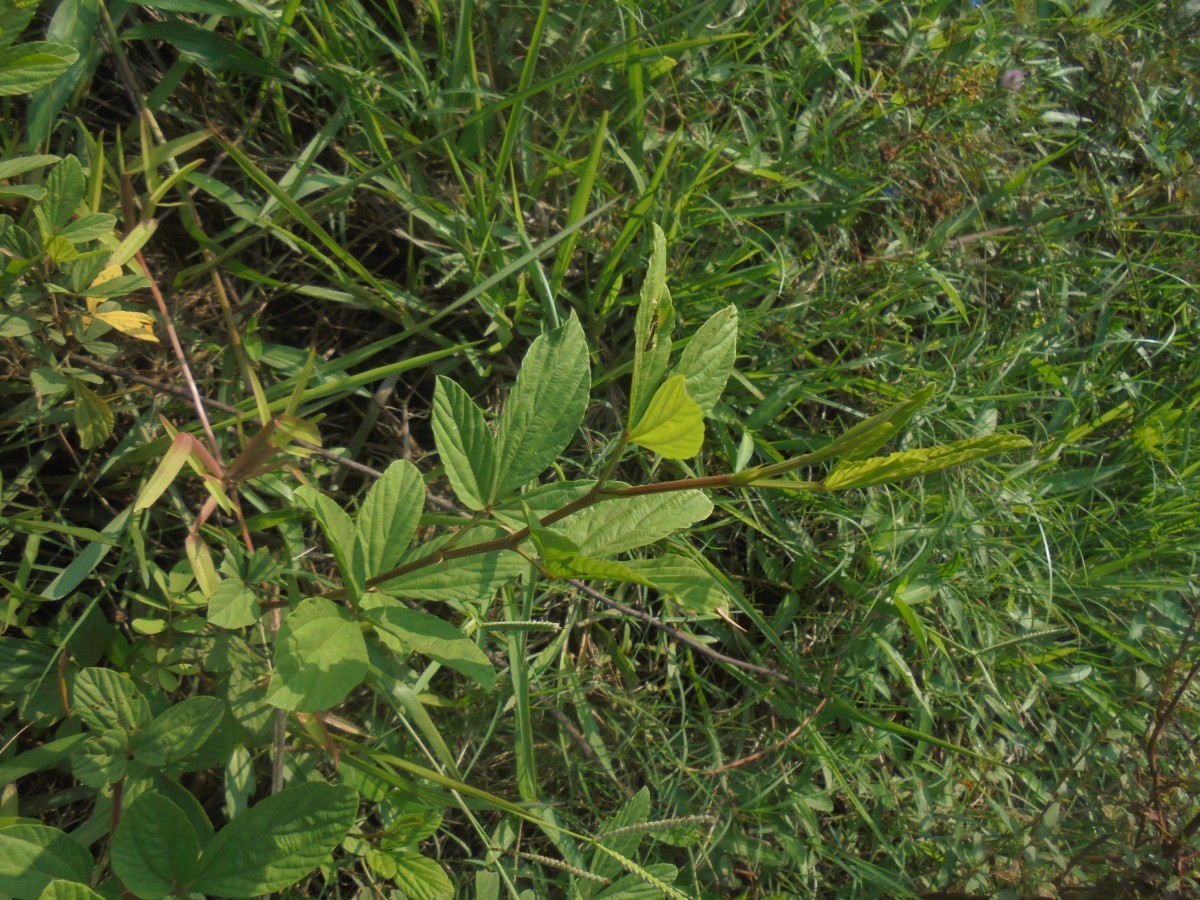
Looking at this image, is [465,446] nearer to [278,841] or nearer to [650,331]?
[650,331]

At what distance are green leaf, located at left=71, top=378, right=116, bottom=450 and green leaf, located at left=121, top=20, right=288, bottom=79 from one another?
74cm

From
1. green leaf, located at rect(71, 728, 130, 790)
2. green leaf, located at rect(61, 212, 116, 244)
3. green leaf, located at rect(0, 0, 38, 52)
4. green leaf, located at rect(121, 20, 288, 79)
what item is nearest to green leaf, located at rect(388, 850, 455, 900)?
green leaf, located at rect(71, 728, 130, 790)

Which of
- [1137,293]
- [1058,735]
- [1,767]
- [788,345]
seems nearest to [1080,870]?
[1058,735]

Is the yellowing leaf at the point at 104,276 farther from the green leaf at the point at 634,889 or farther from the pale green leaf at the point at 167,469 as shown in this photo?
the green leaf at the point at 634,889

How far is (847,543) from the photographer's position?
220 cm

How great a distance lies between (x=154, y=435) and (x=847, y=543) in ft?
4.94

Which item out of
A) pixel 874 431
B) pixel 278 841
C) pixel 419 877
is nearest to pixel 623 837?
pixel 419 877

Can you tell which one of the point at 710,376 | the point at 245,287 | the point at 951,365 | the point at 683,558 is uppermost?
the point at 710,376

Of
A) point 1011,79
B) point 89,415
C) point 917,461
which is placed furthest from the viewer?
point 1011,79

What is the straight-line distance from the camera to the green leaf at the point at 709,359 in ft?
3.42

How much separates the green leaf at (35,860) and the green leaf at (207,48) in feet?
4.70

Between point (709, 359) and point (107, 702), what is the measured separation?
1.00 meters

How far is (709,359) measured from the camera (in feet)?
3.49

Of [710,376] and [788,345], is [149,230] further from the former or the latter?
[788,345]
